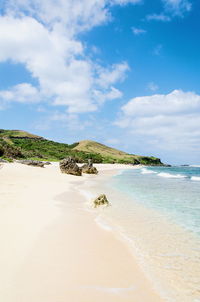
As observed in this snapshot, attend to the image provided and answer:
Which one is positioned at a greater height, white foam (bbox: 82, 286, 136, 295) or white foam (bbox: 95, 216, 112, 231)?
white foam (bbox: 95, 216, 112, 231)

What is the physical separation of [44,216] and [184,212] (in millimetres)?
7639

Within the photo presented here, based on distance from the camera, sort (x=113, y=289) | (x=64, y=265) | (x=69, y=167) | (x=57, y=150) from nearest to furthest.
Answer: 1. (x=113, y=289)
2. (x=64, y=265)
3. (x=69, y=167)
4. (x=57, y=150)

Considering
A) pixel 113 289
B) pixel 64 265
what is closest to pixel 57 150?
pixel 64 265

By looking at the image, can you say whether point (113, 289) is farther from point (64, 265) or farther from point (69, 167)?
point (69, 167)

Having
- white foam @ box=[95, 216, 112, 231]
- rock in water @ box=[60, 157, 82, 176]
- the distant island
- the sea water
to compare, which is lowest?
the sea water

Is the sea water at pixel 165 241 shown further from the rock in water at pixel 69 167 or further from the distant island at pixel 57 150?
the distant island at pixel 57 150

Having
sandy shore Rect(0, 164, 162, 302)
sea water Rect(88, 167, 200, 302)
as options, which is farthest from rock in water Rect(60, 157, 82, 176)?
sandy shore Rect(0, 164, 162, 302)

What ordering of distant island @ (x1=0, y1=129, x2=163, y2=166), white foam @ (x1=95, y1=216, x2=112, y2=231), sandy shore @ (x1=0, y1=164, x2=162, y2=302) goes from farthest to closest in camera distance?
distant island @ (x1=0, y1=129, x2=163, y2=166) < white foam @ (x1=95, y1=216, x2=112, y2=231) < sandy shore @ (x1=0, y1=164, x2=162, y2=302)

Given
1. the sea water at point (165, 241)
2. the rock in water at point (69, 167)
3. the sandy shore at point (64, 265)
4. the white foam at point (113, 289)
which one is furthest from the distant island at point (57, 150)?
the white foam at point (113, 289)

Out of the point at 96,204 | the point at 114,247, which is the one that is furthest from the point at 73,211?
the point at 114,247

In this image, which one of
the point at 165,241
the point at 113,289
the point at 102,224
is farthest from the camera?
the point at 102,224

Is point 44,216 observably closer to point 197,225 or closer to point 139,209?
point 139,209

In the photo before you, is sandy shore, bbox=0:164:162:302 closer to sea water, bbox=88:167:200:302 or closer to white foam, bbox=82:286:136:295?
white foam, bbox=82:286:136:295

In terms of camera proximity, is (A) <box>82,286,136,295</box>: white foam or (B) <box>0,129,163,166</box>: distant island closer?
(A) <box>82,286,136,295</box>: white foam
